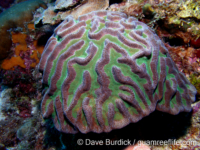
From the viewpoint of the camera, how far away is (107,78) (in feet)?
8.32

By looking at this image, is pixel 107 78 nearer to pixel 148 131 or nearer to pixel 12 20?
pixel 148 131

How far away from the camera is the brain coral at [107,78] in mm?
2494

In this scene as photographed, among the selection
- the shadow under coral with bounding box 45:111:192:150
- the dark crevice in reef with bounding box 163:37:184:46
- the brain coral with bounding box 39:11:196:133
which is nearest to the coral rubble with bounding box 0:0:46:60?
the brain coral with bounding box 39:11:196:133

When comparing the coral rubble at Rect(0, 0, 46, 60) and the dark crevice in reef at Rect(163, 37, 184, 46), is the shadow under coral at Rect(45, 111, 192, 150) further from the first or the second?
the coral rubble at Rect(0, 0, 46, 60)

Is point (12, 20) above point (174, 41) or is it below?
above

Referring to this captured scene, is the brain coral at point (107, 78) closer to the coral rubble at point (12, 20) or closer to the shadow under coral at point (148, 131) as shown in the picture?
the shadow under coral at point (148, 131)

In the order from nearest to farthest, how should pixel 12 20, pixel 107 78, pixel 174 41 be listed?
pixel 107 78
pixel 174 41
pixel 12 20

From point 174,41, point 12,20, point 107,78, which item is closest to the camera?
point 107,78

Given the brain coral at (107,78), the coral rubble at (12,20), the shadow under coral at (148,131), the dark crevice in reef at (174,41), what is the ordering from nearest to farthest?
the brain coral at (107,78), the shadow under coral at (148,131), the dark crevice in reef at (174,41), the coral rubble at (12,20)

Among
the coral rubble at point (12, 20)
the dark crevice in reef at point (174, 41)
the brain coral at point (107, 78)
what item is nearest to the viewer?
the brain coral at point (107, 78)

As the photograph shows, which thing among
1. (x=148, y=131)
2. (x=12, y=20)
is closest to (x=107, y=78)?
(x=148, y=131)

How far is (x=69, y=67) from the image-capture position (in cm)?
264

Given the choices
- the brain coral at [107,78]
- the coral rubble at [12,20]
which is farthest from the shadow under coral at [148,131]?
the coral rubble at [12,20]

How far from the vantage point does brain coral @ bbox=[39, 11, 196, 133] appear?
249 centimetres
